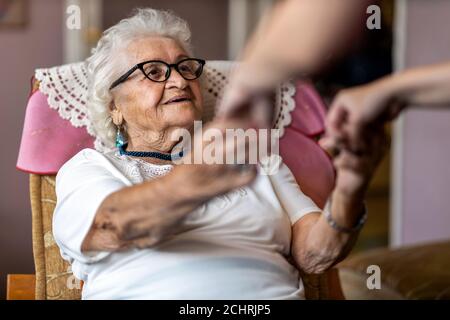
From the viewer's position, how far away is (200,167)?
0.71m

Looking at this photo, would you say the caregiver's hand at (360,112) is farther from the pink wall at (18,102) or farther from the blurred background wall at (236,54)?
the pink wall at (18,102)

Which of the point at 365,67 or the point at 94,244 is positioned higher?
the point at 365,67

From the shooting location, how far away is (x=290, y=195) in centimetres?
103

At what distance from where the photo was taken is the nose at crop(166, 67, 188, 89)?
100cm

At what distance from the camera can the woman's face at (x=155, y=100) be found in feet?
3.28

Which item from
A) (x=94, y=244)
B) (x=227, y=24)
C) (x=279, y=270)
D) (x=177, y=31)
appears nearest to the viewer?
(x=94, y=244)

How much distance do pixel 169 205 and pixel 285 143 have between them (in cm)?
50

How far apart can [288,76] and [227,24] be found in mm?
1387

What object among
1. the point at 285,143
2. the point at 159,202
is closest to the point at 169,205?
the point at 159,202

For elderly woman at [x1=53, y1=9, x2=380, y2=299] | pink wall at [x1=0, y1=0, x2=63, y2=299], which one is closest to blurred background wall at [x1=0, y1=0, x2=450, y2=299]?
pink wall at [x1=0, y1=0, x2=63, y2=299]

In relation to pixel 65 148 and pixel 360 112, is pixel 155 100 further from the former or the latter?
pixel 360 112

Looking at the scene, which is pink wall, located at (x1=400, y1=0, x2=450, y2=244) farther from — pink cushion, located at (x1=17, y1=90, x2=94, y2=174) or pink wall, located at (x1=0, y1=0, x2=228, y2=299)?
pink cushion, located at (x1=17, y1=90, x2=94, y2=174)
